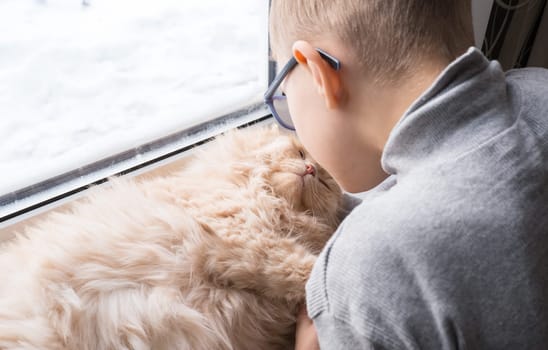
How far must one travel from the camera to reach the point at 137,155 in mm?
1015

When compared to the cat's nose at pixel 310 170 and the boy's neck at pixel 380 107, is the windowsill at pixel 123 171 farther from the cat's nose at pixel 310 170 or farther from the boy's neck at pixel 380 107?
the boy's neck at pixel 380 107

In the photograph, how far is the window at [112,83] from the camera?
2.86ft

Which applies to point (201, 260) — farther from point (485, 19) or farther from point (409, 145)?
point (485, 19)

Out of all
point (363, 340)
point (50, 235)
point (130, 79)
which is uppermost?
point (130, 79)

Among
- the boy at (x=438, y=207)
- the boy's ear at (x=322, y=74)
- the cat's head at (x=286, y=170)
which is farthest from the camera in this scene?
the cat's head at (x=286, y=170)

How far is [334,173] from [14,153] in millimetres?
580

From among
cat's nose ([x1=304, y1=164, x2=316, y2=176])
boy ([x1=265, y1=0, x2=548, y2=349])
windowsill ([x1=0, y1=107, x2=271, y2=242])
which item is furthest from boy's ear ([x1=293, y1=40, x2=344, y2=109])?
windowsill ([x1=0, y1=107, x2=271, y2=242])

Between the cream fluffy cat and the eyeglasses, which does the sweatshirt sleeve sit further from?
the eyeglasses

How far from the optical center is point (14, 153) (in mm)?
896

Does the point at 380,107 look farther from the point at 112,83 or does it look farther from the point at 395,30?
the point at 112,83

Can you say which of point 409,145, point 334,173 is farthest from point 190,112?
point 409,145

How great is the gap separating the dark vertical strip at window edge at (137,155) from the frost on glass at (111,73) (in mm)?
13

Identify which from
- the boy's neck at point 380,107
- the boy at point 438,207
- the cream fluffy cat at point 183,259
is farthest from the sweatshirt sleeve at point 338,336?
the boy's neck at point 380,107

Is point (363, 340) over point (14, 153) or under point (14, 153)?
under
